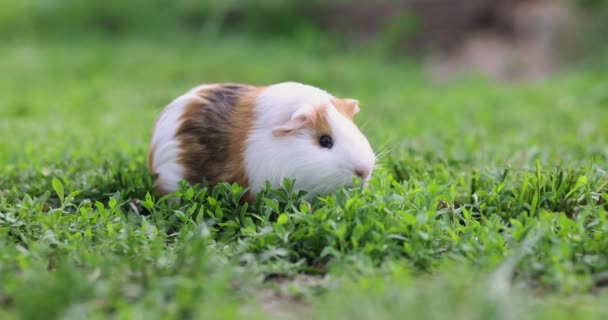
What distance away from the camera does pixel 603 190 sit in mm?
3223

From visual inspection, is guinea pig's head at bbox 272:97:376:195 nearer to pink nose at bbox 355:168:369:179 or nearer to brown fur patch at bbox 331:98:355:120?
pink nose at bbox 355:168:369:179

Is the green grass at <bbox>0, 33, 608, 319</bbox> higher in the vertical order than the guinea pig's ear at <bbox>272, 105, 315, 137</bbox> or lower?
lower

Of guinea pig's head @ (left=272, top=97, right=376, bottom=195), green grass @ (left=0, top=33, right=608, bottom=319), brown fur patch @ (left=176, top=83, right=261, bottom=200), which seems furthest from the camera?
brown fur patch @ (left=176, top=83, right=261, bottom=200)

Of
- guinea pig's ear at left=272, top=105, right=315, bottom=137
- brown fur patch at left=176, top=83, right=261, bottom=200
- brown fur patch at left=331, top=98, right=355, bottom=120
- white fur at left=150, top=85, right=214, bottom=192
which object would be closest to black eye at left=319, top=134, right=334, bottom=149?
guinea pig's ear at left=272, top=105, right=315, bottom=137

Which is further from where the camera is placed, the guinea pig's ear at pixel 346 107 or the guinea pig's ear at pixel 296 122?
the guinea pig's ear at pixel 346 107

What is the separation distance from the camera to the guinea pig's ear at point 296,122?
299 centimetres

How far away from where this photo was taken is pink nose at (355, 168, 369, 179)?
2980 millimetres

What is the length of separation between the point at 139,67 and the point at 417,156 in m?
5.52

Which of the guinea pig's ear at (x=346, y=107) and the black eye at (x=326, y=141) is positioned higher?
the guinea pig's ear at (x=346, y=107)

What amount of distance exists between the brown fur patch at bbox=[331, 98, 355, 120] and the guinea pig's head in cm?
18

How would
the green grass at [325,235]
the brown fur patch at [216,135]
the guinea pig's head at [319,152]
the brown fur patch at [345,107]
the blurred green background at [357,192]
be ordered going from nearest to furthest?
the green grass at [325,235] → the blurred green background at [357,192] → the guinea pig's head at [319,152] → the brown fur patch at [216,135] → the brown fur patch at [345,107]

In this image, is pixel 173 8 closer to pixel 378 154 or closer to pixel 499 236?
pixel 378 154

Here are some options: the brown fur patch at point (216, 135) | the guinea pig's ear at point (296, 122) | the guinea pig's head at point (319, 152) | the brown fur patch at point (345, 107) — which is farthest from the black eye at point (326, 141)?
the brown fur patch at point (216, 135)

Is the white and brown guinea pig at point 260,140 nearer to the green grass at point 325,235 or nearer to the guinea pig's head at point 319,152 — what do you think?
the guinea pig's head at point 319,152
